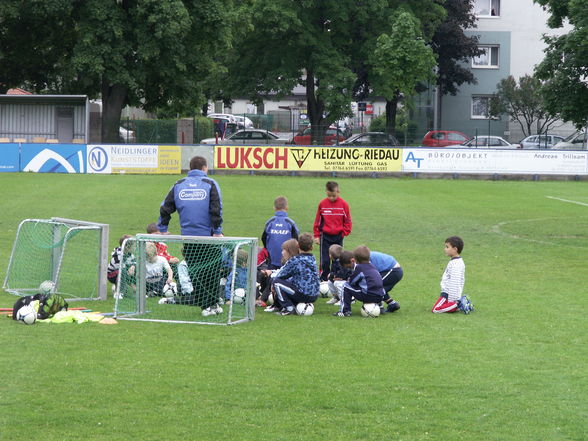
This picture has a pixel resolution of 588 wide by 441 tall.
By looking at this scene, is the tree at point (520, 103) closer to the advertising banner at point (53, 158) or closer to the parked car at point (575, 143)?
the parked car at point (575, 143)

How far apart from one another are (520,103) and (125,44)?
2647 cm

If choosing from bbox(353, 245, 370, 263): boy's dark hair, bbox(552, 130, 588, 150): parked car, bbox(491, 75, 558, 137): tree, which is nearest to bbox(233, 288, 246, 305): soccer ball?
bbox(353, 245, 370, 263): boy's dark hair

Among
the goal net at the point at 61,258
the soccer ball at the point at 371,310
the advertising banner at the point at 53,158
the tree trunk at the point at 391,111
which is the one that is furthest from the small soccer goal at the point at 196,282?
the tree trunk at the point at 391,111

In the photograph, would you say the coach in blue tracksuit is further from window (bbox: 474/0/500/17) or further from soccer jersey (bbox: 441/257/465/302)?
window (bbox: 474/0/500/17)

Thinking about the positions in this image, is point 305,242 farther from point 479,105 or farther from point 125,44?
point 479,105

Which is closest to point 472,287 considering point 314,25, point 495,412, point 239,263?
point 239,263

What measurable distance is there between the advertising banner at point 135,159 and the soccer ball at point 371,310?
2958 centimetres

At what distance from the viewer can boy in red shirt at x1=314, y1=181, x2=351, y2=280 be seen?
14.4 metres

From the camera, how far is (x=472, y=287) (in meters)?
14.5

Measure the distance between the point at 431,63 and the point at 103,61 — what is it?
1598cm

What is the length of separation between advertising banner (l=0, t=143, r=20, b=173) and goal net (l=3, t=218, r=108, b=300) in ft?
84.5

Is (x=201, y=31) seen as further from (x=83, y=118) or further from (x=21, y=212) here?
(x=21, y=212)

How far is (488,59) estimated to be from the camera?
6369 cm

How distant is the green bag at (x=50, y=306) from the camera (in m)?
11.0
